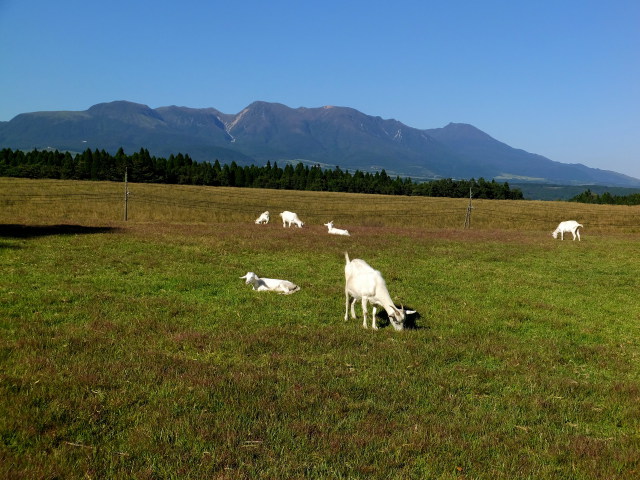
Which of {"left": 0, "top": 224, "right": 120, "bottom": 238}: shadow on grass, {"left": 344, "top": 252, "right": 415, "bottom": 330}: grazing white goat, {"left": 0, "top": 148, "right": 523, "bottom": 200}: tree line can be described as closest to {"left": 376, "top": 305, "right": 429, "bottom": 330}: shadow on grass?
{"left": 344, "top": 252, "right": 415, "bottom": 330}: grazing white goat

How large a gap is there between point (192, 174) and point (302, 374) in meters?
100

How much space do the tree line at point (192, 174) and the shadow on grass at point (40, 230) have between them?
6772cm

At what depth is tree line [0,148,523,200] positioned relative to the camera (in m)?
93.7

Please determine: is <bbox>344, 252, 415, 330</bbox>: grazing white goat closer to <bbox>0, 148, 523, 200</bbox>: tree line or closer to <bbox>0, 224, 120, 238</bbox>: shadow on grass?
<bbox>0, 224, 120, 238</bbox>: shadow on grass

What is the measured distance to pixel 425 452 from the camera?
6215 millimetres

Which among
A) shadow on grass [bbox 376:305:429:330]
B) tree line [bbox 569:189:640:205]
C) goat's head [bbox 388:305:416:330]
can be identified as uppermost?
tree line [bbox 569:189:640:205]


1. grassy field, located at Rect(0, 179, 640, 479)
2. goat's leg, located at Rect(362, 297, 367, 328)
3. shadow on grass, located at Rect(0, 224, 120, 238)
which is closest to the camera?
grassy field, located at Rect(0, 179, 640, 479)

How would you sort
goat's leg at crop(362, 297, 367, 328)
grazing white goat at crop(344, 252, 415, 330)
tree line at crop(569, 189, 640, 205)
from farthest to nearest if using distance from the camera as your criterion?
tree line at crop(569, 189, 640, 205), goat's leg at crop(362, 297, 367, 328), grazing white goat at crop(344, 252, 415, 330)

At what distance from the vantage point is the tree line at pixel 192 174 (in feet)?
307

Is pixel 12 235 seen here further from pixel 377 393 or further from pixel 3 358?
pixel 377 393

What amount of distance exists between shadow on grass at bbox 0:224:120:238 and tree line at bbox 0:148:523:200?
67719 mm

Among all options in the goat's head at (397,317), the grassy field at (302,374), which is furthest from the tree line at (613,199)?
the goat's head at (397,317)

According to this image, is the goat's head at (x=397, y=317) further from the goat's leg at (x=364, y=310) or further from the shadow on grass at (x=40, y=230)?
the shadow on grass at (x=40, y=230)

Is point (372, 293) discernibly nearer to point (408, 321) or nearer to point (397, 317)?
point (397, 317)
